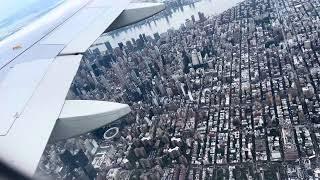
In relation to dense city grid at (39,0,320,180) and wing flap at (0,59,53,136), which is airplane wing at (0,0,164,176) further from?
dense city grid at (39,0,320,180)

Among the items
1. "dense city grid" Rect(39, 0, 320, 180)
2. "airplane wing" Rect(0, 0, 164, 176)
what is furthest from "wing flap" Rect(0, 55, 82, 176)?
"dense city grid" Rect(39, 0, 320, 180)

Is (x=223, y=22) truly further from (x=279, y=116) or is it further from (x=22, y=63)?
(x=22, y=63)

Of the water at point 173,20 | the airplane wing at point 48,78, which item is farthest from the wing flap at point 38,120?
the water at point 173,20

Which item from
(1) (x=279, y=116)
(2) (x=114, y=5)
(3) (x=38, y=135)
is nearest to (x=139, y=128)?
(1) (x=279, y=116)

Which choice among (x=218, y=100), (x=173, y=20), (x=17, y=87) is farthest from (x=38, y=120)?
(x=173, y=20)

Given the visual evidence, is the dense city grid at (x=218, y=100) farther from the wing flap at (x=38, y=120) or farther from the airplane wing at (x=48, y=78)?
the wing flap at (x=38, y=120)
